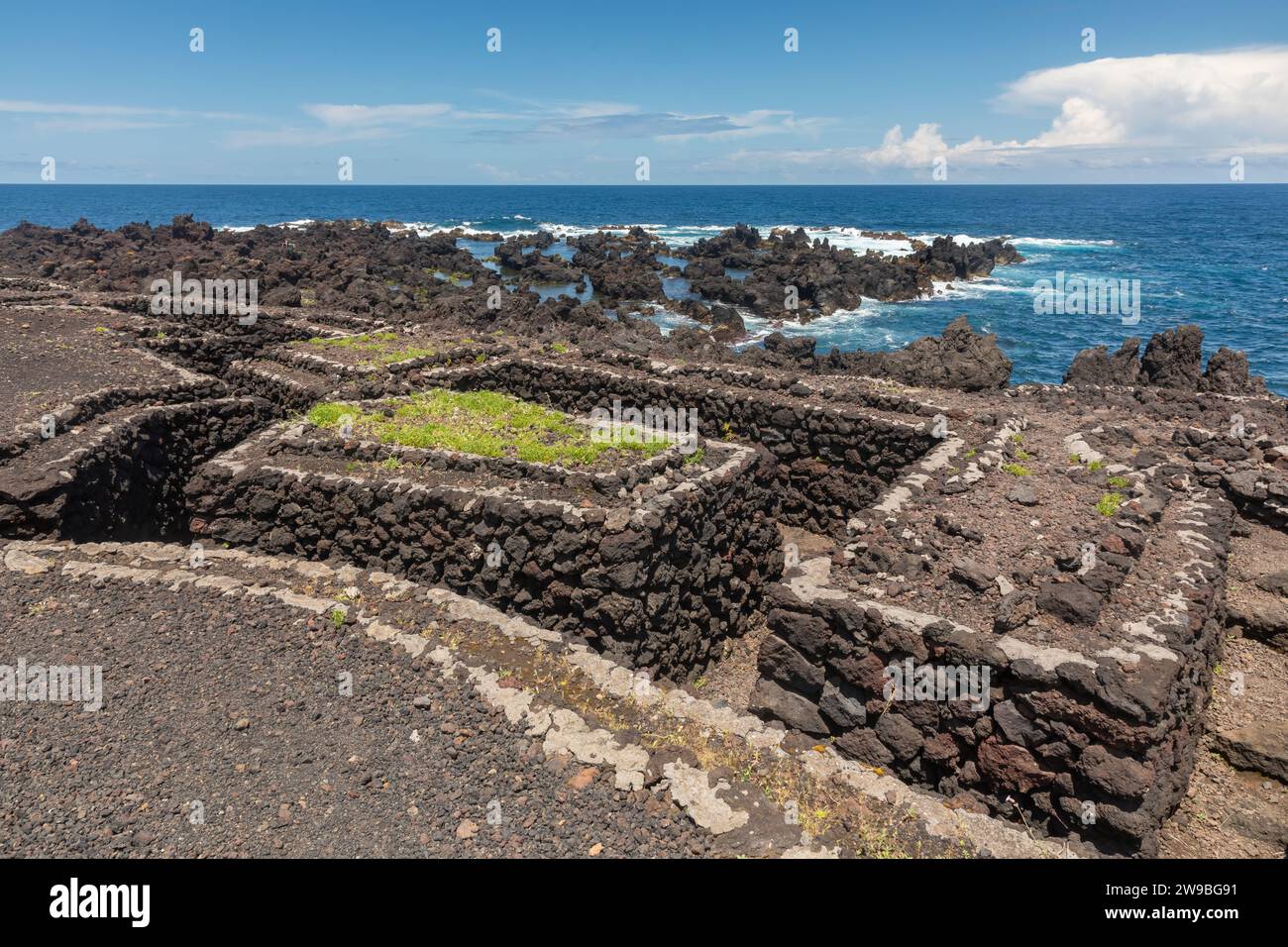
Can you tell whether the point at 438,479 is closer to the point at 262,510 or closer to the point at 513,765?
the point at 262,510

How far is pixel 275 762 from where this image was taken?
25.0ft

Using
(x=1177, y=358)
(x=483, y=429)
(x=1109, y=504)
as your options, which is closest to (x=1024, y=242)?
(x=1177, y=358)

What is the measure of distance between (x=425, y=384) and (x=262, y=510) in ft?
21.1

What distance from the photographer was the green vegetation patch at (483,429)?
12898 millimetres

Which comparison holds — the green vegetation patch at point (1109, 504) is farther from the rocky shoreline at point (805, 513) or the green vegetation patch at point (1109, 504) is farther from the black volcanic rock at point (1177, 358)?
the black volcanic rock at point (1177, 358)

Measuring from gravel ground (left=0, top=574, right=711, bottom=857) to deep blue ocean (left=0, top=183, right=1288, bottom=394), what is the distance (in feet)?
113

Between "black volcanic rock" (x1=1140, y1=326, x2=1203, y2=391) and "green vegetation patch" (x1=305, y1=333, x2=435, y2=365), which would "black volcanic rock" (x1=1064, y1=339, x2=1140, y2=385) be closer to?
"black volcanic rock" (x1=1140, y1=326, x2=1203, y2=391)

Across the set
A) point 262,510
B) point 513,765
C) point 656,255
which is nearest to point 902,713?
point 513,765

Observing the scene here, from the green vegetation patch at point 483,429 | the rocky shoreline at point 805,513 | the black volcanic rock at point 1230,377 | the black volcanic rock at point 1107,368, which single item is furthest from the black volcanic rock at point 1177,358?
the green vegetation patch at point 483,429

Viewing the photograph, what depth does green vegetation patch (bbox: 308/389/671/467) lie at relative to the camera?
508 inches

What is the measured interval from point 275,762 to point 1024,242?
113 metres

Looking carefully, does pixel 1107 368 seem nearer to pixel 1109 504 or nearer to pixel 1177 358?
pixel 1177 358

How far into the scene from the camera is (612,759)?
7492mm

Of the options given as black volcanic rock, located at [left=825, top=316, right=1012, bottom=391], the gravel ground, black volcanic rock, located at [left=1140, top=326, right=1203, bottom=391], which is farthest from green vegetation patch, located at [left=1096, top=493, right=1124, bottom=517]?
black volcanic rock, located at [left=1140, top=326, right=1203, bottom=391]
